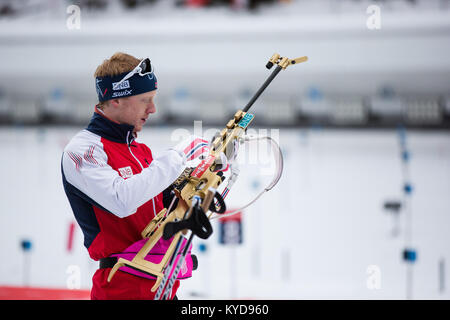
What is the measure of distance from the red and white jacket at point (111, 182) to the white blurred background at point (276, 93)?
138 inches

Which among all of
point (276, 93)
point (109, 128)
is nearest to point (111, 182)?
point (109, 128)

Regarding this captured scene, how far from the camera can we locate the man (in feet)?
3.64

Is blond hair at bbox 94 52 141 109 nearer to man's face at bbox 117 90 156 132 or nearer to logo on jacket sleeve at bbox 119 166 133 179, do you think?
man's face at bbox 117 90 156 132

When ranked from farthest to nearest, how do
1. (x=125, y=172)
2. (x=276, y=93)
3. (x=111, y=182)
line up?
(x=276, y=93) → (x=125, y=172) → (x=111, y=182)

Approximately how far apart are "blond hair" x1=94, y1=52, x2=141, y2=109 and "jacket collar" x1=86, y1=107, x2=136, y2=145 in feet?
0.19

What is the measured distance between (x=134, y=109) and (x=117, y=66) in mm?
128

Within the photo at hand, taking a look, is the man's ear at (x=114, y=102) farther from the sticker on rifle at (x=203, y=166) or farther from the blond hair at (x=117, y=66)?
the sticker on rifle at (x=203, y=166)

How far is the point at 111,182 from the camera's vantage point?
1100 mm

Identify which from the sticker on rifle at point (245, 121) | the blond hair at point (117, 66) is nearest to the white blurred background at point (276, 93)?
the sticker on rifle at point (245, 121)

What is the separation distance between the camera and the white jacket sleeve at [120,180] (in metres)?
1.08

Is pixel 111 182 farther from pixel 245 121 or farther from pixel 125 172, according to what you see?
pixel 245 121

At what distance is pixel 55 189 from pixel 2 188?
697 millimetres

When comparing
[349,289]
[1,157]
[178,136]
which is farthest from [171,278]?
[1,157]

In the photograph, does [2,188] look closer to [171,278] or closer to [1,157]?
[1,157]
